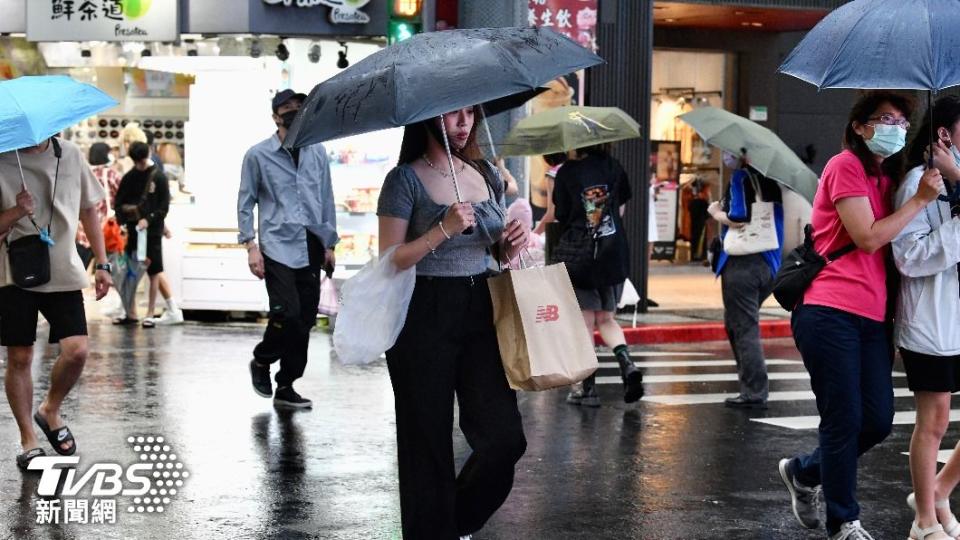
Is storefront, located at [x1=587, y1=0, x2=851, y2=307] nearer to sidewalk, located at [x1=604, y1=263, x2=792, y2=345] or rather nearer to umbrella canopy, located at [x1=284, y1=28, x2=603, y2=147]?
sidewalk, located at [x1=604, y1=263, x2=792, y2=345]

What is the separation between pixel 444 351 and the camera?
18.9ft

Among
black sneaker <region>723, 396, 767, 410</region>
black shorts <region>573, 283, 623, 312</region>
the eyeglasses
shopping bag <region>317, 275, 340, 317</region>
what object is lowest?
black sneaker <region>723, 396, 767, 410</region>

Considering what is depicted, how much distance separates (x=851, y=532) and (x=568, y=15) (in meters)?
11.3

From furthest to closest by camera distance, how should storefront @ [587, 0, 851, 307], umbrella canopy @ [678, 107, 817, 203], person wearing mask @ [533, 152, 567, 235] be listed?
storefront @ [587, 0, 851, 307] < person wearing mask @ [533, 152, 567, 235] < umbrella canopy @ [678, 107, 817, 203]

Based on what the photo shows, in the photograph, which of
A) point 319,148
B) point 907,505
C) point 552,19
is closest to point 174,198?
point 552,19

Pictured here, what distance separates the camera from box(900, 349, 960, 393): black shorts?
639 cm

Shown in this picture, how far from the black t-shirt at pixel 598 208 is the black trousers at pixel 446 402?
5005 mm

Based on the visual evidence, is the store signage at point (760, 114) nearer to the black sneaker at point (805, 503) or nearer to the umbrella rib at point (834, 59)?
the black sneaker at point (805, 503)

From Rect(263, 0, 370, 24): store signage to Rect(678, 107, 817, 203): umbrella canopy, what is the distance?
7.52m

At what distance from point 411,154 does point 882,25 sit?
1.91 meters

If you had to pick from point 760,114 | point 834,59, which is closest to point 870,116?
point 834,59

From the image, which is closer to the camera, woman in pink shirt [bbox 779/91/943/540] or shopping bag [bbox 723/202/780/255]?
woman in pink shirt [bbox 779/91/943/540]

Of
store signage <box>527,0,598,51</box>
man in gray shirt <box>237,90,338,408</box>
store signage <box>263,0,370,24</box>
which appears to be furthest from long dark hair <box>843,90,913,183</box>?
store signage <box>263,0,370,24</box>

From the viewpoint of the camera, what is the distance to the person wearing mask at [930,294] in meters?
6.27
